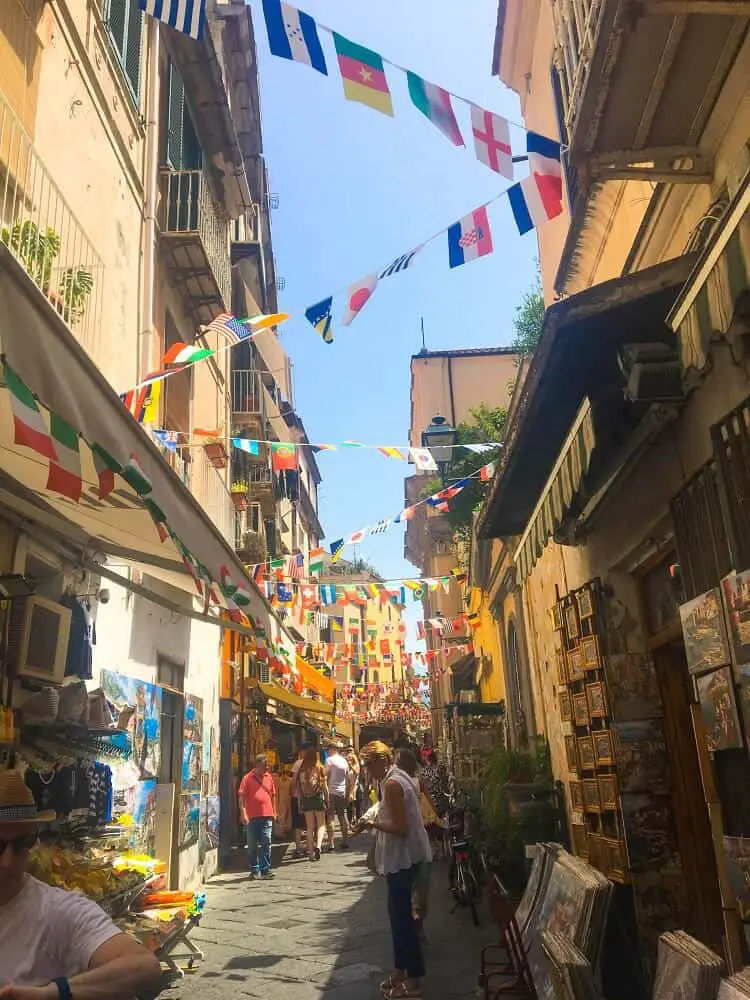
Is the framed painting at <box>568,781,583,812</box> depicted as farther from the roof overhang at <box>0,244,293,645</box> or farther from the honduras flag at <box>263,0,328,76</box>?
the honduras flag at <box>263,0,328,76</box>

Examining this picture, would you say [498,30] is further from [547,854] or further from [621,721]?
[547,854]

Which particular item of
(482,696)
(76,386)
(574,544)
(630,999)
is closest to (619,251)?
(574,544)

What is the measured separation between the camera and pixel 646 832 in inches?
216

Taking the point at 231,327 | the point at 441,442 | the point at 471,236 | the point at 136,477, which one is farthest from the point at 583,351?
the point at 441,442

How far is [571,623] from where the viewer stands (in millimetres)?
6824

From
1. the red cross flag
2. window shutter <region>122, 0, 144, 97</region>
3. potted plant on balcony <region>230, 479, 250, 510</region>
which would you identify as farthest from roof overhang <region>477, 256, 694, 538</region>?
potted plant on balcony <region>230, 479, 250, 510</region>

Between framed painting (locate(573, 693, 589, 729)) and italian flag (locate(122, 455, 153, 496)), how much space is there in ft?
12.9

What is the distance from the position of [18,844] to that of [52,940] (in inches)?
10.5

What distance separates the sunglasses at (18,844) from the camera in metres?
2.21

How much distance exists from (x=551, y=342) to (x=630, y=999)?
412 centimetres

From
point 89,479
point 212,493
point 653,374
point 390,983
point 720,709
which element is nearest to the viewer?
point 720,709

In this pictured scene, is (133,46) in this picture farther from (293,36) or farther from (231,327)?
(293,36)

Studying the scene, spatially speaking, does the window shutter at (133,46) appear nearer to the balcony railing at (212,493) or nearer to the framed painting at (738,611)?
the balcony railing at (212,493)

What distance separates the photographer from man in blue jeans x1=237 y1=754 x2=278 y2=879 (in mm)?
11016
